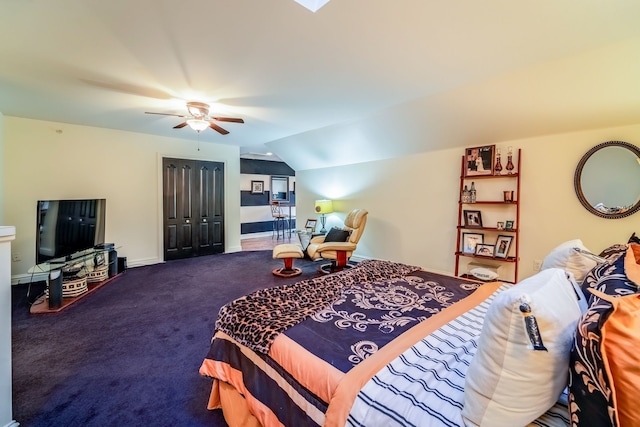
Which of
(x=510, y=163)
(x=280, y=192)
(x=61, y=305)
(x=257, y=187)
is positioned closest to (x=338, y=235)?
(x=510, y=163)

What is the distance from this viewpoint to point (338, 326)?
134cm

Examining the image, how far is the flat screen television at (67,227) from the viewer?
3.28m

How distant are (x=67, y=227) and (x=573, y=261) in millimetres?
5226

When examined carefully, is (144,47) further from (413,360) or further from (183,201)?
(183,201)

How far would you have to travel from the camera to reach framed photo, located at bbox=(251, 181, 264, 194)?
8.60 meters

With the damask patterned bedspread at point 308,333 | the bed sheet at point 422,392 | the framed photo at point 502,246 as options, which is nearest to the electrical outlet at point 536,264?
the framed photo at point 502,246

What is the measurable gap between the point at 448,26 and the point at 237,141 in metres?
4.70

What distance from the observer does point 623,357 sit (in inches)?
23.6

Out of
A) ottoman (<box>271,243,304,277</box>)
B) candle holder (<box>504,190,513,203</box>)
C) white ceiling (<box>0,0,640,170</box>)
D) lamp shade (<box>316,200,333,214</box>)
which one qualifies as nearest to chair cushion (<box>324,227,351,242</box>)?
ottoman (<box>271,243,304,277</box>)

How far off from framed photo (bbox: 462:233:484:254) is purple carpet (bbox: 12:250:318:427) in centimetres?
296

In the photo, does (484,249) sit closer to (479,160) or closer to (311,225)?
(479,160)

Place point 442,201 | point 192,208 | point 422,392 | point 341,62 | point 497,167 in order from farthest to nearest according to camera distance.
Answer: point 192,208 → point 442,201 → point 497,167 → point 341,62 → point 422,392

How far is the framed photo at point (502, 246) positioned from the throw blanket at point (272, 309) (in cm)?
256

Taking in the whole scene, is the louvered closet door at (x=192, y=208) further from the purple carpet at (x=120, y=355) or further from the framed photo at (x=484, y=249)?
the framed photo at (x=484, y=249)
